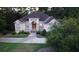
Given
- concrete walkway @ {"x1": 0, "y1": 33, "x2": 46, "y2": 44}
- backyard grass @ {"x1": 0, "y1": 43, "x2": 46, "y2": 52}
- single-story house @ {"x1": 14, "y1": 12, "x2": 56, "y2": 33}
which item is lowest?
backyard grass @ {"x1": 0, "y1": 43, "x2": 46, "y2": 52}

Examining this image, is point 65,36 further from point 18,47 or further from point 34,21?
point 18,47

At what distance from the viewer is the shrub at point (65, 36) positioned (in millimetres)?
2189

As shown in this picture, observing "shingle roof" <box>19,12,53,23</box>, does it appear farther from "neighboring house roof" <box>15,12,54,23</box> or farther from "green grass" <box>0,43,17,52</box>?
"green grass" <box>0,43,17,52</box>

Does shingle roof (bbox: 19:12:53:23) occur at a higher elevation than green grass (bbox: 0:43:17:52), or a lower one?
higher

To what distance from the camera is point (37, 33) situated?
222 centimetres

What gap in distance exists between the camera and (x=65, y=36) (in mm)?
2203

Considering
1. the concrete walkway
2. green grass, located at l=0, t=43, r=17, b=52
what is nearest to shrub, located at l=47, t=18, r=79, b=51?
the concrete walkway

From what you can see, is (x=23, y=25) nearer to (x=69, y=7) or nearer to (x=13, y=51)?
(x=13, y=51)

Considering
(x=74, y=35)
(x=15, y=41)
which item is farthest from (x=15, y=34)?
(x=74, y=35)

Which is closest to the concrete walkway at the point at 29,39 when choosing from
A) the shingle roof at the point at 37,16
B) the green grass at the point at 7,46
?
the green grass at the point at 7,46

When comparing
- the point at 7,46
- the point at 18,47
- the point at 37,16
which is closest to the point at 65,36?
the point at 37,16

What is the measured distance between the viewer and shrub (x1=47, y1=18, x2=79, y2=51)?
7.18 feet
